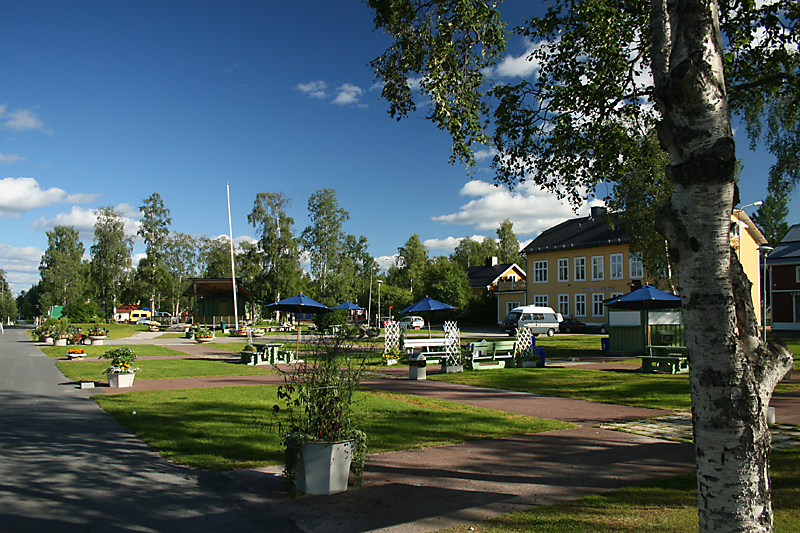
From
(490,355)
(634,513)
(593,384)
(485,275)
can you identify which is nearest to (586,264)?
(485,275)

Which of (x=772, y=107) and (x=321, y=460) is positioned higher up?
(x=772, y=107)

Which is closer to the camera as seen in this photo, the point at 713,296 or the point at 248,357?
the point at 713,296

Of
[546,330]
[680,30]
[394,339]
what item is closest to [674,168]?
[680,30]

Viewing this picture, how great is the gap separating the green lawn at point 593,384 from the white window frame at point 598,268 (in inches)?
1315

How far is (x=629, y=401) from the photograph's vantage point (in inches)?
424

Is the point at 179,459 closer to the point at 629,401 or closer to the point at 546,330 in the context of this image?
the point at 629,401

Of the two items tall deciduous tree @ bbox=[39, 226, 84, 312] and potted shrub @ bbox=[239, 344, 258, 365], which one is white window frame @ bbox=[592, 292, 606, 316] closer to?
potted shrub @ bbox=[239, 344, 258, 365]

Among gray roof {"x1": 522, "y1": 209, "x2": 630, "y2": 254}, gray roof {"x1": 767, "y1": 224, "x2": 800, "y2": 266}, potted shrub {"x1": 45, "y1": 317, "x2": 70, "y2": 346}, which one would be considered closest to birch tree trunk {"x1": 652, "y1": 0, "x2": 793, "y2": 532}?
potted shrub {"x1": 45, "y1": 317, "x2": 70, "y2": 346}

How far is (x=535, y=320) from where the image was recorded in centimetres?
4138

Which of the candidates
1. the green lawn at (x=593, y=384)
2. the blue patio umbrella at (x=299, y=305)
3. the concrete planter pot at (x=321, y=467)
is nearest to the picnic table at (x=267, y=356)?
the blue patio umbrella at (x=299, y=305)

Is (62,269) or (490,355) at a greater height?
(62,269)

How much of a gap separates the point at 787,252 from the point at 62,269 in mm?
85108

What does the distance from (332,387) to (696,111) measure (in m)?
3.86

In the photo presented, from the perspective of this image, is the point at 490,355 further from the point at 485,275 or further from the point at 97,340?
the point at 485,275
